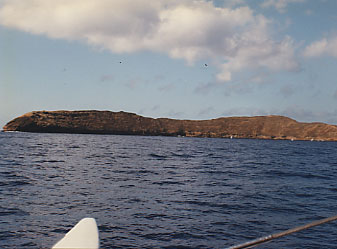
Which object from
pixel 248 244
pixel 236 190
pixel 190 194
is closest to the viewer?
pixel 248 244

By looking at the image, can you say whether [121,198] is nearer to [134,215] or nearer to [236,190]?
[134,215]

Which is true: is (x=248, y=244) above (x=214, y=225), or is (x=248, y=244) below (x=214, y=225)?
above

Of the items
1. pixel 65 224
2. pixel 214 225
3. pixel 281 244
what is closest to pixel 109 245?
pixel 65 224

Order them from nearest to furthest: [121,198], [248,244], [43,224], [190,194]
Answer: [248,244] → [43,224] → [121,198] → [190,194]

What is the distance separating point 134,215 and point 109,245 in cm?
287

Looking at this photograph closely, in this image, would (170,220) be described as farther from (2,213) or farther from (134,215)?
(2,213)

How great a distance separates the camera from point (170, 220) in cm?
1022

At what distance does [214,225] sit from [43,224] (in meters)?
5.74

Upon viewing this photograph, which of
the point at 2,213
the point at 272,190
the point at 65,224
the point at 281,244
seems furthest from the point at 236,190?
the point at 2,213

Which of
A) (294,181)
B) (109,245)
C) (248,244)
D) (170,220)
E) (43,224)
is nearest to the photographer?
(248,244)

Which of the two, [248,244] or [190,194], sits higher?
[248,244]

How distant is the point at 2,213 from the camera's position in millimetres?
10477

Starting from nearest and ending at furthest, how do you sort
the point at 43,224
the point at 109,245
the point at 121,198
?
the point at 109,245 < the point at 43,224 < the point at 121,198

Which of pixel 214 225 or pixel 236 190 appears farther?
pixel 236 190
